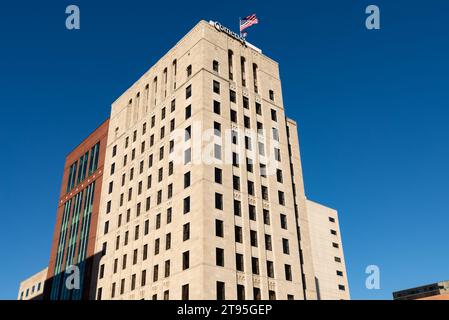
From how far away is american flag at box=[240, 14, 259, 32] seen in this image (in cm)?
6216

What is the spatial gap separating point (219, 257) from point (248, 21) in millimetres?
34966

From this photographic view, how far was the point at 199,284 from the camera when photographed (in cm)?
4409

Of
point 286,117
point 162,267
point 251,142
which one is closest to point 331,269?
point 286,117

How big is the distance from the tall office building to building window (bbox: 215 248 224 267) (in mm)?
126

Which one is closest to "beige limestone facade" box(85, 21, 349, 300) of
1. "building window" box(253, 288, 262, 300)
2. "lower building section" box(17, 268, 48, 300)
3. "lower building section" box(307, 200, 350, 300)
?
"building window" box(253, 288, 262, 300)

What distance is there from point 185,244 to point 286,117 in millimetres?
32016

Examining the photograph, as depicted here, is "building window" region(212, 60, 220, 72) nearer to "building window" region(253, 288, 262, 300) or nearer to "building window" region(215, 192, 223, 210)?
"building window" region(215, 192, 223, 210)

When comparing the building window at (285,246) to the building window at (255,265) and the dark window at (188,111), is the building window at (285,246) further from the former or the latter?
the dark window at (188,111)


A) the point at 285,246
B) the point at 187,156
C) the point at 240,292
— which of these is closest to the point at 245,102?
the point at 187,156

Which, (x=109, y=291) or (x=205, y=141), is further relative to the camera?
(x=109, y=291)

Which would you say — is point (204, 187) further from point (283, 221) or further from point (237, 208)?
point (283, 221)

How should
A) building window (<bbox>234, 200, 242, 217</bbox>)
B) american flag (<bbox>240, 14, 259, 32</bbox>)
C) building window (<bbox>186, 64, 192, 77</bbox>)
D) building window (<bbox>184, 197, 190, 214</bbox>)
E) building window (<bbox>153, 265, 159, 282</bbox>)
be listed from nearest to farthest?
building window (<bbox>184, 197, 190, 214</bbox>)
building window (<bbox>234, 200, 242, 217</bbox>)
building window (<bbox>153, 265, 159, 282</bbox>)
building window (<bbox>186, 64, 192, 77</bbox>)
american flag (<bbox>240, 14, 259, 32</bbox>)
